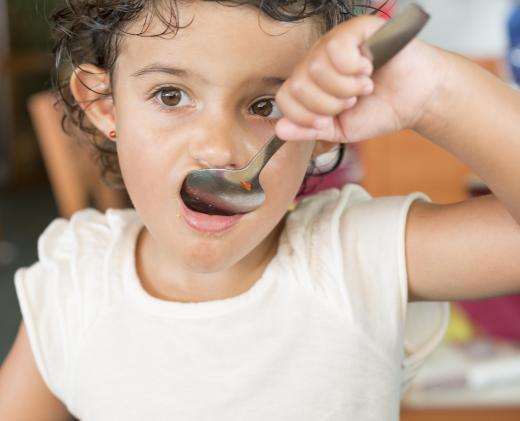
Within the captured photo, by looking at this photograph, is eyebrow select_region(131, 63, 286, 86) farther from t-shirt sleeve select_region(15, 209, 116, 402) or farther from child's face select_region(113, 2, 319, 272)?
t-shirt sleeve select_region(15, 209, 116, 402)

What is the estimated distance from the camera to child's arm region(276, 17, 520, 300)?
612 mm

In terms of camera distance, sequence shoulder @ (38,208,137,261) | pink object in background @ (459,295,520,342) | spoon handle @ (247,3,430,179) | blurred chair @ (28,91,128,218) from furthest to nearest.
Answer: blurred chair @ (28,91,128,218), pink object in background @ (459,295,520,342), shoulder @ (38,208,137,261), spoon handle @ (247,3,430,179)

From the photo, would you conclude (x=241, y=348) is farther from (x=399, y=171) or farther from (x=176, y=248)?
(x=399, y=171)

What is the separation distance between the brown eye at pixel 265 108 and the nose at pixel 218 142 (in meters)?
0.03

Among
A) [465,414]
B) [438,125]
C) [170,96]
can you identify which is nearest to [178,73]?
[170,96]

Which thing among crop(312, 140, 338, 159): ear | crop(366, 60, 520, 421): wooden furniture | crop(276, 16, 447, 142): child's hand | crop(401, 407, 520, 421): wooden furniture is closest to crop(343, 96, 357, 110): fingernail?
crop(276, 16, 447, 142): child's hand

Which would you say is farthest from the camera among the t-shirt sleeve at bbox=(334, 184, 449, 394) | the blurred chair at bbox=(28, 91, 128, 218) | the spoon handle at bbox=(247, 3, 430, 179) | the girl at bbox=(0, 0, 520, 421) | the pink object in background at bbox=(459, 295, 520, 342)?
the blurred chair at bbox=(28, 91, 128, 218)

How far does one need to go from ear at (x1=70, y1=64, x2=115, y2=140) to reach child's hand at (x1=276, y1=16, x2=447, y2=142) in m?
0.30

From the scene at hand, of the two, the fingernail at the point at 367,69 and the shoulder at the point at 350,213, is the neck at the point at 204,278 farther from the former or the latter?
the fingernail at the point at 367,69

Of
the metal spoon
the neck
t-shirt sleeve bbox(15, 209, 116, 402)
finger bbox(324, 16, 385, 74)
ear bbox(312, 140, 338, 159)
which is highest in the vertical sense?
finger bbox(324, 16, 385, 74)

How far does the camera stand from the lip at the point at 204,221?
0.74 metres

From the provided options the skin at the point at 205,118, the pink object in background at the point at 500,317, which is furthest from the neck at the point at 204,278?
the pink object in background at the point at 500,317

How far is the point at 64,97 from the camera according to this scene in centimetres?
104

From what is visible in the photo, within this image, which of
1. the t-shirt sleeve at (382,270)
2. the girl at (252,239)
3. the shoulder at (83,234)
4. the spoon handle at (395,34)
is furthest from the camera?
the shoulder at (83,234)
